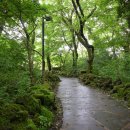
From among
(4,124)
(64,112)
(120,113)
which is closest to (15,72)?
(64,112)

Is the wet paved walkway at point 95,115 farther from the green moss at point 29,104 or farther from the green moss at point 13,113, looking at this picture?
the green moss at point 13,113

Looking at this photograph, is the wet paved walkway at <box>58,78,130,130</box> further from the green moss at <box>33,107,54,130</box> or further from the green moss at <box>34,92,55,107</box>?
the green moss at <box>34,92,55,107</box>

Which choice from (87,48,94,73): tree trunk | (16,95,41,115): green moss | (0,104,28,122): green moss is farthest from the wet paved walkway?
(87,48,94,73): tree trunk

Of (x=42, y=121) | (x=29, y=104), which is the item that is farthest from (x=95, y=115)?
(x=29, y=104)

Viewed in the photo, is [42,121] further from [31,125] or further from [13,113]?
[13,113]

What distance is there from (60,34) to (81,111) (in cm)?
2661

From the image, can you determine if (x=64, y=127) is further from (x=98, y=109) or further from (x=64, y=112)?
(x=98, y=109)

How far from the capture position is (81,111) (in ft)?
33.3

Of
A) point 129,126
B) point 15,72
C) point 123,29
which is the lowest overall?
point 129,126

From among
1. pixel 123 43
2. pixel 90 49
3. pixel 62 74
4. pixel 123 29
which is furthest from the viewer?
pixel 62 74

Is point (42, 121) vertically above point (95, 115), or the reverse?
point (42, 121)

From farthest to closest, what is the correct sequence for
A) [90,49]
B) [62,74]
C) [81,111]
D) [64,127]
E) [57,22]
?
1. [62,74]
2. [57,22]
3. [90,49]
4. [81,111]
5. [64,127]

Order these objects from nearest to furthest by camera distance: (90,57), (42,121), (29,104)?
(42,121) < (29,104) < (90,57)

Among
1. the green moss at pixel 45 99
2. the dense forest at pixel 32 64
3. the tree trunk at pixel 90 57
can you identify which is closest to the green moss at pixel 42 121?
the dense forest at pixel 32 64
